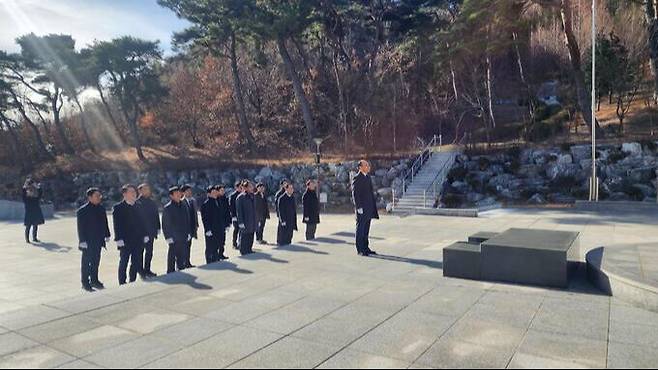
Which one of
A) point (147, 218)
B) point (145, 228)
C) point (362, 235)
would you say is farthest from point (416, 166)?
point (145, 228)

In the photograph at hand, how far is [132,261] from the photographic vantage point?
7.46m

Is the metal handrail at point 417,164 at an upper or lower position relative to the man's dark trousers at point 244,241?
upper

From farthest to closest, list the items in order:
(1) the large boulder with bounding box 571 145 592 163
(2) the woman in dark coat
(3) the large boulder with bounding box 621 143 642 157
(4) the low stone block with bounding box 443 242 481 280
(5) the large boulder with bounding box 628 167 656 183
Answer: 1. (1) the large boulder with bounding box 571 145 592 163
2. (3) the large boulder with bounding box 621 143 642 157
3. (5) the large boulder with bounding box 628 167 656 183
4. (2) the woman in dark coat
5. (4) the low stone block with bounding box 443 242 481 280

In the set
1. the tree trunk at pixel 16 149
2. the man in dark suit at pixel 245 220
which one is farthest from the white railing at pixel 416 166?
the tree trunk at pixel 16 149

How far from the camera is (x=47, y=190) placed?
31188 millimetres

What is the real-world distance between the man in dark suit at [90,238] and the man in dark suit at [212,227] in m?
1.90

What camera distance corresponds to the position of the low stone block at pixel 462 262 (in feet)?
19.9

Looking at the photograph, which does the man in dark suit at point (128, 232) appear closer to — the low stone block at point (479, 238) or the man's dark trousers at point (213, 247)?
the man's dark trousers at point (213, 247)

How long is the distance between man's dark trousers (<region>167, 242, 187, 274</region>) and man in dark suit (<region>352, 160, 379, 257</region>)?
10.2ft

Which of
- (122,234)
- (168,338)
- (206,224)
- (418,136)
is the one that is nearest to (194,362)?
(168,338)

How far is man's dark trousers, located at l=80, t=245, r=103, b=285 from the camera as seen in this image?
731 centimetres

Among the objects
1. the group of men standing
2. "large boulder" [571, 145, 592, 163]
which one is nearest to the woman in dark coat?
the group of men standing

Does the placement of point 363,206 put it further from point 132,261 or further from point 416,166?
point 416,166

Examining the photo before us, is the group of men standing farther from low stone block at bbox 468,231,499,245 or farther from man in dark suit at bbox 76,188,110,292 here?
low stone block at bbox 468,231,499,245
